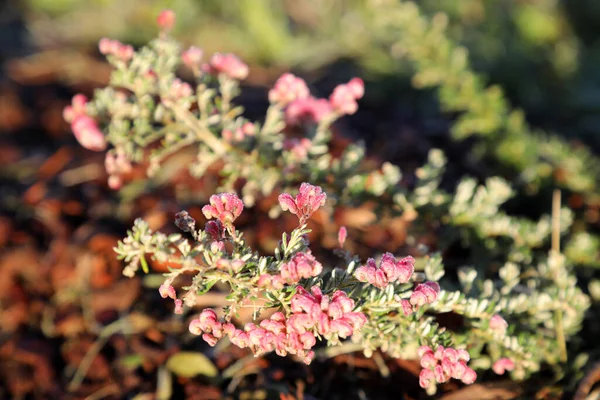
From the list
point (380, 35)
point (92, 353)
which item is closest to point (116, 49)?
point (92, 353)

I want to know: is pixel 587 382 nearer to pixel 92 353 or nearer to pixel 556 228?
pixel 556 228

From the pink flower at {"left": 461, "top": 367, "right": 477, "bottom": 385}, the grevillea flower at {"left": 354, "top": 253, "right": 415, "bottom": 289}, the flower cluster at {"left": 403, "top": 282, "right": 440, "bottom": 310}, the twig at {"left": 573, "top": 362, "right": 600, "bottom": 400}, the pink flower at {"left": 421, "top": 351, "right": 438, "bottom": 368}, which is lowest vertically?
the twig at {"left": 573, "top": 362, "right": 600, "bottom": 400}

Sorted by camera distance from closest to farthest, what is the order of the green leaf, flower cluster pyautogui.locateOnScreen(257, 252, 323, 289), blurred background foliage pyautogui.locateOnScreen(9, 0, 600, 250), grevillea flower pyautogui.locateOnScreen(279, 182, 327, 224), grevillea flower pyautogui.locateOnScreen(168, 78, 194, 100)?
flower cluster pyautogui.locateOnScreen(257, 252, 323, 289) → grevillea flower pyautogui.locateOnScreen(279, 182, 327, 224) → grevillea flower pyautogui.locateOnScreen(168, 78, 194, 100) → the green leaf → blurred background foliage pyautogui.locateOnScreen(9, 0, 600, 250)

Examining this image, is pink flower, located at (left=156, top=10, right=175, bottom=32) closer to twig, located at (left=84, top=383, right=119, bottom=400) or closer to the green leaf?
the green leaf

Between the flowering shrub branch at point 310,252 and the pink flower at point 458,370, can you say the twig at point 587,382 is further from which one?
the pink flower at point 458,370

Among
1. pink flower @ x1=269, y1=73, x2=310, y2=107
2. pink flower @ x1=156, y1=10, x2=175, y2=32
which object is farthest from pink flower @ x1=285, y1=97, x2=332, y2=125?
pink flower @ x1=156, y1=10, x2=175, y2=32

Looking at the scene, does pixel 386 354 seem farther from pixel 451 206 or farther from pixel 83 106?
pixel 83 106
